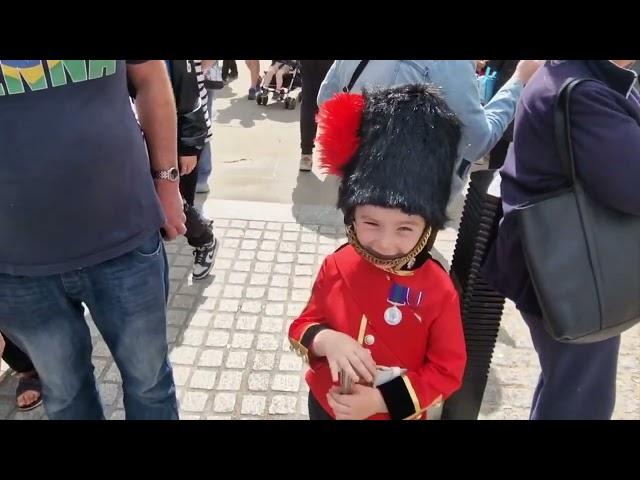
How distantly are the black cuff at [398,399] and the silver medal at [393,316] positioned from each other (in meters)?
0.16

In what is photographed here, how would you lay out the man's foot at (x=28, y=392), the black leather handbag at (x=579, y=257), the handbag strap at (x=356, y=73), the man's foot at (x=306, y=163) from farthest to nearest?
the man's foot at (x=306, y=163) < the man's foot at (x=28, y=392) < the handbag strap at (x=356, y=73) < the black leather handbag at (x=579, y=257)

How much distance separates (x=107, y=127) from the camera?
1.41 m

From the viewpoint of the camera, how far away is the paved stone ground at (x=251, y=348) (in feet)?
7.98

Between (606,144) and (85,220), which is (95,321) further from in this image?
(606,144)

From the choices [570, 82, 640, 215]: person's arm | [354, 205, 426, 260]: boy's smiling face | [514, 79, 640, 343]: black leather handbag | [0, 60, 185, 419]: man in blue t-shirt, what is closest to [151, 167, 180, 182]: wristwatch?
[0, 60, 185, 419]: man in blue t-shirt

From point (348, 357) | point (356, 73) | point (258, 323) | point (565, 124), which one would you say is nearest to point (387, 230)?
point (348, 357)

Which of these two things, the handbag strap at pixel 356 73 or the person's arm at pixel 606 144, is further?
the handbag strap at pixel 356 73

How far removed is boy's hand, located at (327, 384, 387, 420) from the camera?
4.18ft

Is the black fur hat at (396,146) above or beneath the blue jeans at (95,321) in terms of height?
above

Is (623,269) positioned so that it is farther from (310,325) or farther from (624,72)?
(310,325)

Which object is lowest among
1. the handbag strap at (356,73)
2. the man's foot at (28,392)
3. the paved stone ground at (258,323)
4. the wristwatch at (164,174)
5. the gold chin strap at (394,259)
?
the paved stone ground at (258,323)

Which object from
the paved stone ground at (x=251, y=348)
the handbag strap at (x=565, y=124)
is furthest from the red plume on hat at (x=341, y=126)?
the paved stone ground at (x=251, y=348)

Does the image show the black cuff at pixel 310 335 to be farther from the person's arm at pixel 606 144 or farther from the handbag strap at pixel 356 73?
the handbag strap at pixel 356 73
